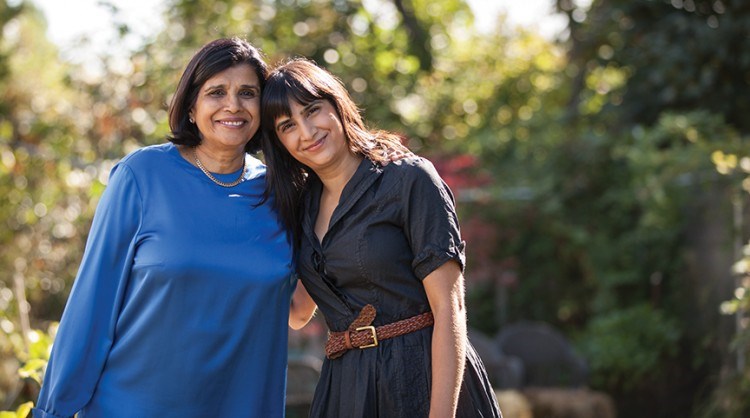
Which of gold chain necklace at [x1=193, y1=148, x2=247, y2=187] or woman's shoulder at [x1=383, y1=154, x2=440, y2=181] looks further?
gold chain necklace at [x1=193, y1=148, x2=247, y2=187]

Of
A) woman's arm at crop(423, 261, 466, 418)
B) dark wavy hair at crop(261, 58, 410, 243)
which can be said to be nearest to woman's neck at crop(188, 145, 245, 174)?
dark wavy hair at crop(261, 58, 410, 243)

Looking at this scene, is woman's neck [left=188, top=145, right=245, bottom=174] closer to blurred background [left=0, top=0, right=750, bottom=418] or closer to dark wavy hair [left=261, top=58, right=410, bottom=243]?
dark wavy hair [left=261, top=58, right=410, bottom=243]

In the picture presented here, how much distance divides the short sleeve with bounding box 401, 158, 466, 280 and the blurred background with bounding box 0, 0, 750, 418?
83.5 inches

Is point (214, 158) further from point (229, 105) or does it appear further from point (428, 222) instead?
point (428, 222)

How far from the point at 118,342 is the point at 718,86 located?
7.56m

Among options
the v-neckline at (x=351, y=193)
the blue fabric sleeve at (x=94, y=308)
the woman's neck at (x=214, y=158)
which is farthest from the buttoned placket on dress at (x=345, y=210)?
the blue fabric sleeve at (x=94, y=308)

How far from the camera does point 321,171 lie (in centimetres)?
284

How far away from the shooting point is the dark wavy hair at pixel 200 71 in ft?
9.51

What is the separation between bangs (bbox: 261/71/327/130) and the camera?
2764 millimetres

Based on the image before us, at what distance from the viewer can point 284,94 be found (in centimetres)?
279

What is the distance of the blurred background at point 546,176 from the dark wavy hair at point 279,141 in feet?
5.50

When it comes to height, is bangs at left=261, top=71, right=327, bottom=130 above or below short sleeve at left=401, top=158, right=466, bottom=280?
above

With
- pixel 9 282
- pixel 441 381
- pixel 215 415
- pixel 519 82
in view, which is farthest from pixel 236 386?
pixel 519 82

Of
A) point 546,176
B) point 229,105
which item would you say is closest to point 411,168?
point 229,105
